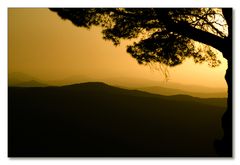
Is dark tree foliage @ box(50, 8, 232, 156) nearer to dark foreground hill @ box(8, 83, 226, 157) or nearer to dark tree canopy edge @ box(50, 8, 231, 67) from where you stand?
dark tree canopy edge @ box(50, 8, 231, 67)

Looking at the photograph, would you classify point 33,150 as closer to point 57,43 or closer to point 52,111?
point 52,111

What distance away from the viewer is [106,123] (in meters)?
5.88

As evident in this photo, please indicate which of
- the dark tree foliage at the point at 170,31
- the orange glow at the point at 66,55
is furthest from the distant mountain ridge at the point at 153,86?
the dark tree foliage at the point at 170,31

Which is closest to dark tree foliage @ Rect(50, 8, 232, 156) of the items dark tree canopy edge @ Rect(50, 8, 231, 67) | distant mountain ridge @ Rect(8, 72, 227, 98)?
dark tree canopy edge @ Rect(50, 8, 231, 67)

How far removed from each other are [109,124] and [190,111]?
2.32ft

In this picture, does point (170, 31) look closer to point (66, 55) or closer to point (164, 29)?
point (164, 29)

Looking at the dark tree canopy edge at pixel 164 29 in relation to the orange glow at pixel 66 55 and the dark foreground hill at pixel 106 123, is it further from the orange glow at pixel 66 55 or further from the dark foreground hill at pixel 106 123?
the dark foreground hill at pixel 106 123

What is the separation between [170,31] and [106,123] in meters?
1.01

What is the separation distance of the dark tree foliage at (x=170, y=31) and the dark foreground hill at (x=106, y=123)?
0.22m

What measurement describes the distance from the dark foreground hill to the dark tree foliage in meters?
0.22

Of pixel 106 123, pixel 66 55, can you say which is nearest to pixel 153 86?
pixel 106 123

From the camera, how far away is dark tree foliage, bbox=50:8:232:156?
5895 millimetres

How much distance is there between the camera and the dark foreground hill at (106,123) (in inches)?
229

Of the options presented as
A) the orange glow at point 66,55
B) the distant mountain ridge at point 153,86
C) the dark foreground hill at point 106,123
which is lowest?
the dark foreground hill at point 106,123
